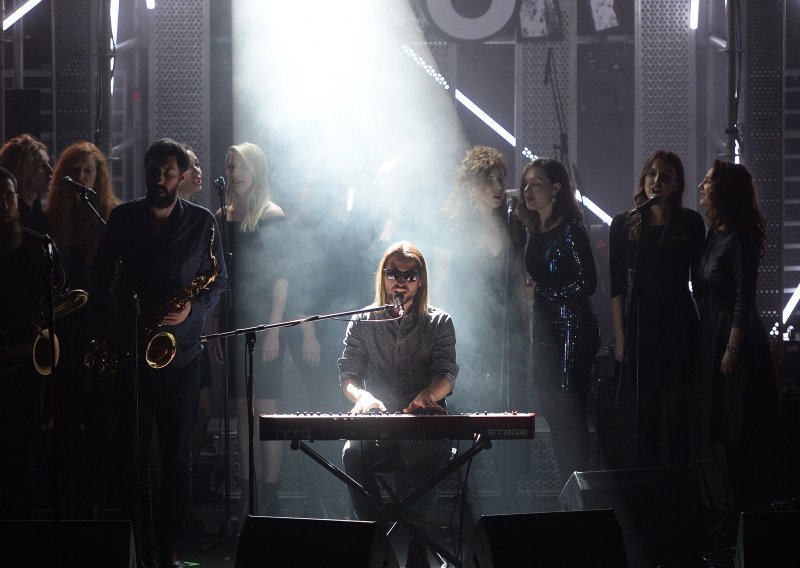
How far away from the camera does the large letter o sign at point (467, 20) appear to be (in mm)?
9398

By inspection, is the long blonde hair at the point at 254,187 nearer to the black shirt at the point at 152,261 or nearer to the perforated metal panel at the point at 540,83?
the black shirt at the point at 152,261

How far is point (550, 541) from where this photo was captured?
360 centimetres

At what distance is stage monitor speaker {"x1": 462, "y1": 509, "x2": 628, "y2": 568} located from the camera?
3.57 m

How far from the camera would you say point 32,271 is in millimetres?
5027

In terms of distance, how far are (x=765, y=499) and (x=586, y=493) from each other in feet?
7.92

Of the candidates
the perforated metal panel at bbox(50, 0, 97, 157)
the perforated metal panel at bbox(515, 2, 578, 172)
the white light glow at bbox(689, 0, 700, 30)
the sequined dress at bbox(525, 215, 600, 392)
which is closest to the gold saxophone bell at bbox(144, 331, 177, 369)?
the sequined dress at bbox(525, 215, 600, 392)

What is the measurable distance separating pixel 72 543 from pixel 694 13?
721 cm

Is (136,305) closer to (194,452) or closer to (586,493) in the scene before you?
(194,452)

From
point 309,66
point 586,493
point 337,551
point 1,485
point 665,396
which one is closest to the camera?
point 337,551

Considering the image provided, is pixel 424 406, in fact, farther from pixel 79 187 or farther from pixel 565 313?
pixel 79 187

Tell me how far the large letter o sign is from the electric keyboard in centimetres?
574

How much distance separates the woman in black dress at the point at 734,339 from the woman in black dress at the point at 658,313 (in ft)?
0.36

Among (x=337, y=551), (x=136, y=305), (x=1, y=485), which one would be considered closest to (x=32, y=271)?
(x=136, y=305)

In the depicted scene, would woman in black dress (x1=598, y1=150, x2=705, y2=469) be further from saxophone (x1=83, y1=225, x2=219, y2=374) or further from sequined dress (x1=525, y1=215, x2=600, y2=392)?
saxophone (x1=83, y1=225, x2=219, y2=374)
